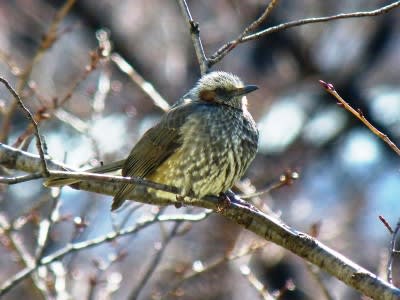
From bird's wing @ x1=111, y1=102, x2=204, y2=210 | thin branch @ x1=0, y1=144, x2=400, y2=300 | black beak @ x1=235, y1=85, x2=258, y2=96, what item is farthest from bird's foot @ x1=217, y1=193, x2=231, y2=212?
black beak @ x1=235, y1=85, x2=258, y2=96

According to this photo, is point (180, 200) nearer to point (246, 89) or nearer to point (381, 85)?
A: point (246, 89)

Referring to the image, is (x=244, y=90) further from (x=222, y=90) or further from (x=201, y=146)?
(x=201, y=146)

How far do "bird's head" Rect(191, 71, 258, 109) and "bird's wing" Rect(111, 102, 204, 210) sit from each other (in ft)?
0.56

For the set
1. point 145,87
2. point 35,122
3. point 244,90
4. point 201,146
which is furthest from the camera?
point 145,87

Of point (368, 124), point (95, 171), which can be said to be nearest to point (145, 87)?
point (95, 171)

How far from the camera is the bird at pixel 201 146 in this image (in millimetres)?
5445

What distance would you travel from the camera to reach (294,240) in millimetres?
4742

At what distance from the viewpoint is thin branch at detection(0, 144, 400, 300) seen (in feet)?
14.6

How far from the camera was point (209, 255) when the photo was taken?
10539mm

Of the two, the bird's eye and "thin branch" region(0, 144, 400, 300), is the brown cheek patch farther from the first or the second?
"thin branch" region(0, 144, 400, 300)

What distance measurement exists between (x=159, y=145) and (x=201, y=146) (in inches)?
16.1

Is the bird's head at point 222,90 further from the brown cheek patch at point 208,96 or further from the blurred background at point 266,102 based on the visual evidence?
the blurred background at point 266,102

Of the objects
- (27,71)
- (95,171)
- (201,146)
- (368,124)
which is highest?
(27,71)

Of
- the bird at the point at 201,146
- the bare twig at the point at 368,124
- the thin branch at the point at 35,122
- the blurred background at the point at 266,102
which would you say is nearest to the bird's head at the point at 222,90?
the bird at the point at 201,146
